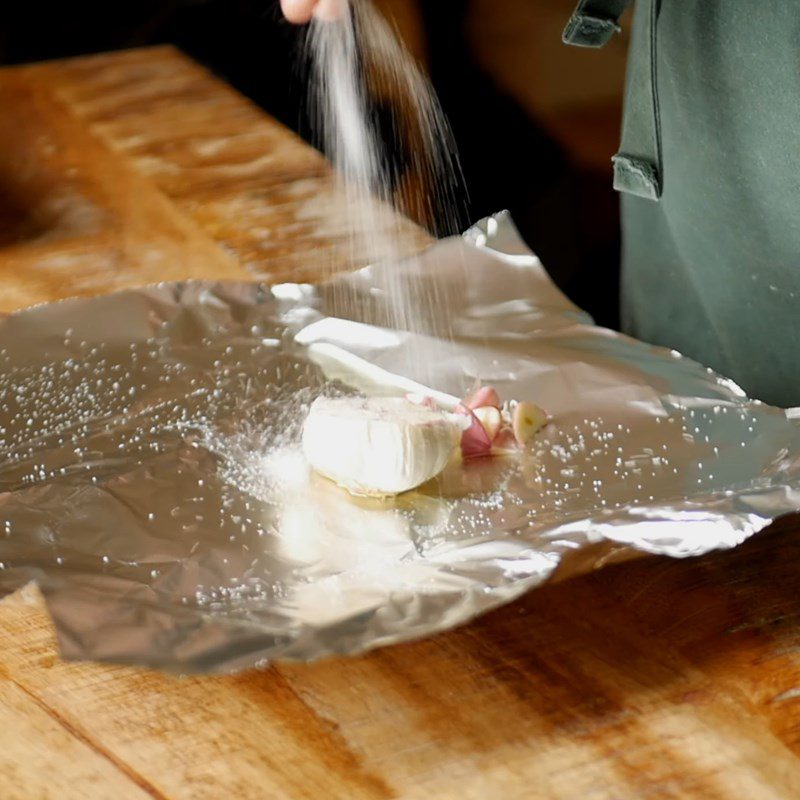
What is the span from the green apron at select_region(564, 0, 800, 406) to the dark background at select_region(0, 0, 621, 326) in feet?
3.75

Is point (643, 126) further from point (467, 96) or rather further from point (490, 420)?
point (467, 96)

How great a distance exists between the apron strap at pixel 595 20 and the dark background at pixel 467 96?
49.0 inches

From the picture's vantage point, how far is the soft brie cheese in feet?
2.58

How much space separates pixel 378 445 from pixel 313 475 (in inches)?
2.4

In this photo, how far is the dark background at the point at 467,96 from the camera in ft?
7.48

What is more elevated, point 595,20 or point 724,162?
point 595,20

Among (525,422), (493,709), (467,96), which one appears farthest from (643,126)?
(467,96)

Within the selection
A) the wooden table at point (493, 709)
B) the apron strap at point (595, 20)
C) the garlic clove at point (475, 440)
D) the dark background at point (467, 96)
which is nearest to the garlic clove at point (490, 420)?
the garlic clove at point (475, 440)

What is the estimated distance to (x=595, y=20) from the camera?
0.95 meters

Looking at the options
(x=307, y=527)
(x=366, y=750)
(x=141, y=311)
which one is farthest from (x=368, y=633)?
(x=141, y=311)

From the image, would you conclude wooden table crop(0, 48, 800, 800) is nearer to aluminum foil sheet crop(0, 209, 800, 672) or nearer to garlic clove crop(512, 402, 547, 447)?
aluminum foil sheet crop(0, 209, 800, 672)

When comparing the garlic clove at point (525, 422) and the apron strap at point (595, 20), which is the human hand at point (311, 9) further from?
the garlic clove at point (525, 422)

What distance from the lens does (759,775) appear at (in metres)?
0.58

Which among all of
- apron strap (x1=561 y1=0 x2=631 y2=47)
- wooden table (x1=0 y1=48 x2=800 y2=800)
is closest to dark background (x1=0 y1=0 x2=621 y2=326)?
apron strap (x1=561 y1=0 x2=631 y2=47)
